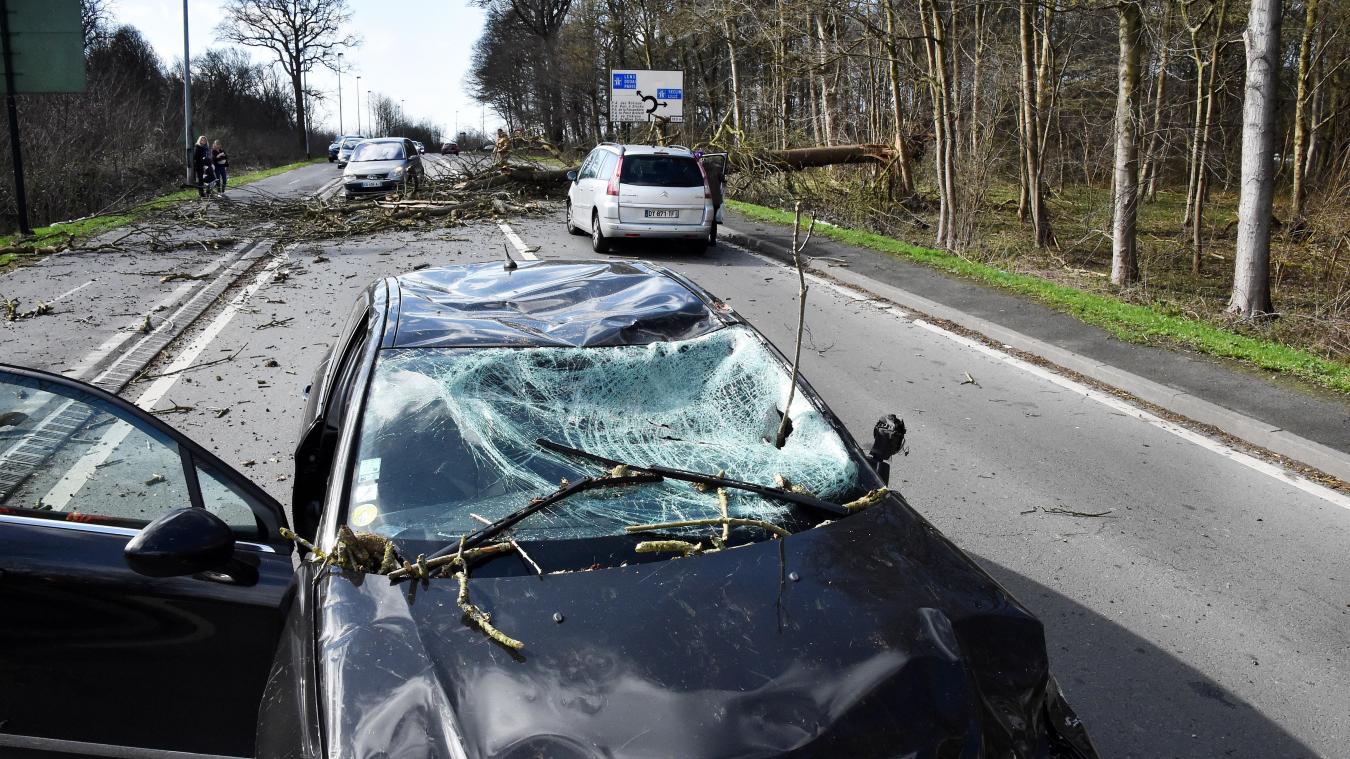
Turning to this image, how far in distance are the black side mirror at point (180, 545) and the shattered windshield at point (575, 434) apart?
0.35 meters

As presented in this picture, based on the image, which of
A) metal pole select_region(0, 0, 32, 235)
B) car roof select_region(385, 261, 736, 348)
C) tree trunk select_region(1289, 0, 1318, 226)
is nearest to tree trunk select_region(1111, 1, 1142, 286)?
tree trunk select_region(1289, 0, 1318, 226)

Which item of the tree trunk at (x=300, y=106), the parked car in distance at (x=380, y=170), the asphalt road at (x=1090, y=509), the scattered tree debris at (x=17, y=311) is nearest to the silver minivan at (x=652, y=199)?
the asphalt road at (x=1090, y=509)

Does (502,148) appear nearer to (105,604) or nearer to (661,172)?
(661,172)

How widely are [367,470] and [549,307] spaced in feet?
4.16

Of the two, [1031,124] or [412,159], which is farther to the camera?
[412,159]

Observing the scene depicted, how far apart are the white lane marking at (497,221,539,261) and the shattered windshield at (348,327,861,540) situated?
371 inches

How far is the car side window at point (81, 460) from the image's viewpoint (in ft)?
8.64

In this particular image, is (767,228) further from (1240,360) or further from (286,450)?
(286,450)

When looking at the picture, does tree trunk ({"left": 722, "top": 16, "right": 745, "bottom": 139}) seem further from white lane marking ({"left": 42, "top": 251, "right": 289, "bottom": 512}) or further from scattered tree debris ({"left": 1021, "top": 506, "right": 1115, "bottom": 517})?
scattered tree debris ({"left": 1021, "top": 506, "right": 1115, "bottom": 517})

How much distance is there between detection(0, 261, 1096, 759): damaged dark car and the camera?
2068mm

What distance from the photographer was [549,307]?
3.86 meters

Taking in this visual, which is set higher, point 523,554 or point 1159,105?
point 1159,105

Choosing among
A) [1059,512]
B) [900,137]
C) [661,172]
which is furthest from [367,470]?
[900,137]

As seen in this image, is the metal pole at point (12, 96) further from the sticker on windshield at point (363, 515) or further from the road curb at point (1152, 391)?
the sticker on windshield at point (363, 515)
